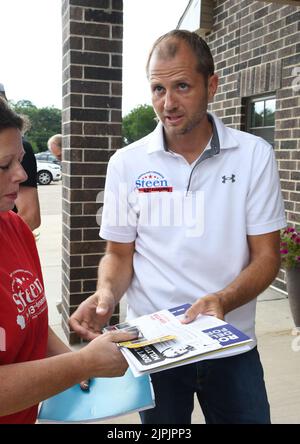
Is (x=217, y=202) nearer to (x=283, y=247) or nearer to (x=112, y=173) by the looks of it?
(x=112, y=173)

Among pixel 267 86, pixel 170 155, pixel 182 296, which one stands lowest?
pixel 182 296

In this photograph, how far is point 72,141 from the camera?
3.78 metres

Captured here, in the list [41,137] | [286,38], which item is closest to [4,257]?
[286,38]

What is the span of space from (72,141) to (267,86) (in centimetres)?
305

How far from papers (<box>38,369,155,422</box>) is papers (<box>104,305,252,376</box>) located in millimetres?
202

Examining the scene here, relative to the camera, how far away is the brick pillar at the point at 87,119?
371 cm

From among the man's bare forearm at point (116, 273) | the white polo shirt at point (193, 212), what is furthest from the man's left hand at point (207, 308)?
the man's bare forearm at point (116, 273)

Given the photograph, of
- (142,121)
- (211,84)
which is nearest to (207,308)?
(211,84)

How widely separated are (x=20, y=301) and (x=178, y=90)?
3.25ft

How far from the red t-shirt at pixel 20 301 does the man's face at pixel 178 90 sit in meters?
0.70

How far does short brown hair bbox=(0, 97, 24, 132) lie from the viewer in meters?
1.30

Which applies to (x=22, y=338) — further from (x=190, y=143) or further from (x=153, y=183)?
(x=190, y=143)

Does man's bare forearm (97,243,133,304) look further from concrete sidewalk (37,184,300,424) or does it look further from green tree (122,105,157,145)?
green tree (122,105,157,145)

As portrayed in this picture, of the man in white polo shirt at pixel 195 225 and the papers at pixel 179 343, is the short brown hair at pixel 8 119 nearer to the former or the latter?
the man in white polo shirt at pixel 195 225
